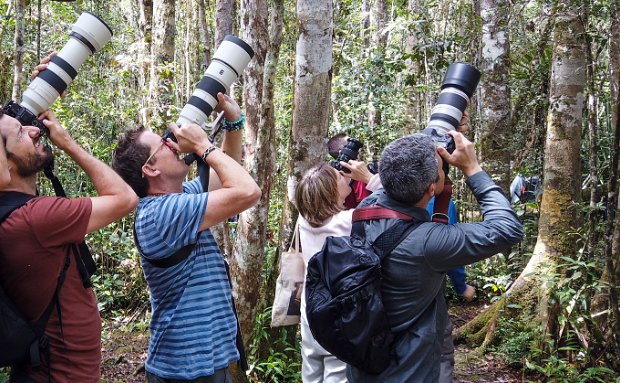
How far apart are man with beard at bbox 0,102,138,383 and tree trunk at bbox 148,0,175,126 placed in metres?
4.14

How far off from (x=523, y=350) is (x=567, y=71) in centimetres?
258

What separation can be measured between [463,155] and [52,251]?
169 centimetres

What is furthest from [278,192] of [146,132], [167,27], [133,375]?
[146,132]

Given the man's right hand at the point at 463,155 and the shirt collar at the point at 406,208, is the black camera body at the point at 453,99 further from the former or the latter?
the shirt collar at the point at 406,208

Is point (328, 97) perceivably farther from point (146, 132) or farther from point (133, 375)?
point (133, 375)

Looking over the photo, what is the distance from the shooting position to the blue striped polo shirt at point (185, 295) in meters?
2.45

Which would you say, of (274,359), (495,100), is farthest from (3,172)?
(495,100)

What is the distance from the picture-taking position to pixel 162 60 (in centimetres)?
674

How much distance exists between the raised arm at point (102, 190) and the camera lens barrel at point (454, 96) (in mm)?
1417

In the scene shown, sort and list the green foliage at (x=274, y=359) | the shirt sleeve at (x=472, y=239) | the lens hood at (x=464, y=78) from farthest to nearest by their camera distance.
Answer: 1. the green foliage at (x=274, y=359)
2. the lens hood at (x=464, y=78)
3. the shirt sleeve at (x=472, y=239)

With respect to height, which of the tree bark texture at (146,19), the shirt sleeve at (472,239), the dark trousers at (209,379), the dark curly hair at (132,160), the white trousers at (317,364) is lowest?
the white trousers at (317,364)

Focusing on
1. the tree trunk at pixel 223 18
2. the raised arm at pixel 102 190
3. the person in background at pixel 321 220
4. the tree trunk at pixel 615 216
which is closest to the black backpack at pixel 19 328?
the raised arm at pixel 102 190

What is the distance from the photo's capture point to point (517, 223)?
2.32m

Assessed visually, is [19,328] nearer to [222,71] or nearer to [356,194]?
[222,71]
